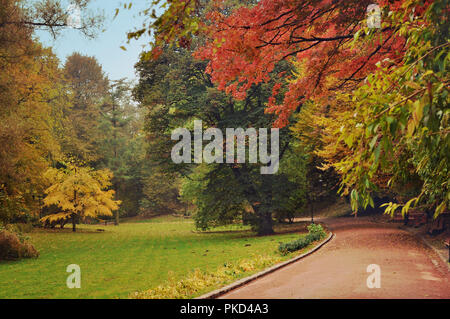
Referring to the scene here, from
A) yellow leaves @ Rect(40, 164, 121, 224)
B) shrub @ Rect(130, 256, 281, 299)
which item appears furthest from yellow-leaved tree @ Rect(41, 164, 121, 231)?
shrub @ Rect(130, 256, 281, 299)

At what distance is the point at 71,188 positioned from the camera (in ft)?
90.2

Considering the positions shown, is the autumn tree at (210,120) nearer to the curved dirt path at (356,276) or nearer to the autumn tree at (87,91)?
the curved dirt path at (356,276)

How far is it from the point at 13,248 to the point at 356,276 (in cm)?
1254

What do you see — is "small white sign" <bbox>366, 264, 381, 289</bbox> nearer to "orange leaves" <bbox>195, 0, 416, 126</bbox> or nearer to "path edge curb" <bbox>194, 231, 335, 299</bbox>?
"path edge curb" <bbox>194, 231, 335, 299</bbox>

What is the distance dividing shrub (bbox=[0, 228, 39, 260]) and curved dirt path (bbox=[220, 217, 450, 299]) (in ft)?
33.9

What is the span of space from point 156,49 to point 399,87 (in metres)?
2.55

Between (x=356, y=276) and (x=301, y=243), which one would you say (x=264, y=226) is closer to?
(x=301, y=243)

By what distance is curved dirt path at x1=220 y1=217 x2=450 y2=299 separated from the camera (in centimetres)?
679

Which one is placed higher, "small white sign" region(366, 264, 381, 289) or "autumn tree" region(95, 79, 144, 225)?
"autumn tree" region(95, 79, 144, 225)

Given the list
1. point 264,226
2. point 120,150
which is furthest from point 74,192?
point 120,150

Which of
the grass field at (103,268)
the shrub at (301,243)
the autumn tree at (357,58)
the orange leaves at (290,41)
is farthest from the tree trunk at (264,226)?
the orange leaves at (290,41)

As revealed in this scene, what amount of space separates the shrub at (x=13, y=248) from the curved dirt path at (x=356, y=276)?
10.3 m

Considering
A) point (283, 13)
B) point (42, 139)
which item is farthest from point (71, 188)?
point (283, 13)
